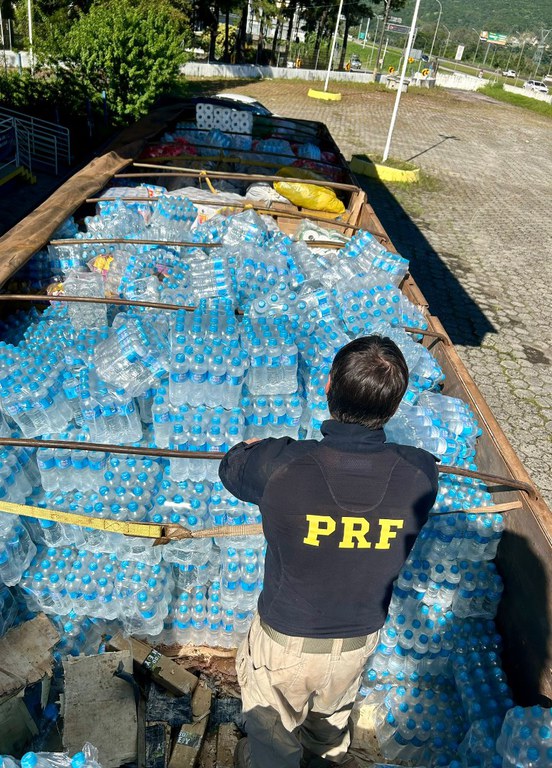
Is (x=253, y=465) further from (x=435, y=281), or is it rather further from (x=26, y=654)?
(x=435, y=281)

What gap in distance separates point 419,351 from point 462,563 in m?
1.86

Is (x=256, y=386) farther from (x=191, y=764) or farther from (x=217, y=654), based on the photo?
(x=191, y=764)

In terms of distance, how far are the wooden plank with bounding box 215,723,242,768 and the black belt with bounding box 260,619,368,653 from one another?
1.41m

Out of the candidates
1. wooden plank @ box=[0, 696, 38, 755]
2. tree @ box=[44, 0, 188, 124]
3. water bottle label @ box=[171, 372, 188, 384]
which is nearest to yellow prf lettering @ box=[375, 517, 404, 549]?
water bottle label @ box=[171, 372, 188, 384]

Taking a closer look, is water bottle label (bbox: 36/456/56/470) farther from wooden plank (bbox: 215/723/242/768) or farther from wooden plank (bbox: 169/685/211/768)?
wooden plank (bbox: 215/723/242/768)

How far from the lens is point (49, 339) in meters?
4.62

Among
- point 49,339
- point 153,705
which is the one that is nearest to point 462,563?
point 153,705

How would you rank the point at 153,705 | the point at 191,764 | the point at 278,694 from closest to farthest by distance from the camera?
the point at 278,694, the point at 191,764, the point at 153,705

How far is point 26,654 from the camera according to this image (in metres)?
3.46

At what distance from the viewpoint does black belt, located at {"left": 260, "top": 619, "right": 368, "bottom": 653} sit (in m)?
2.54

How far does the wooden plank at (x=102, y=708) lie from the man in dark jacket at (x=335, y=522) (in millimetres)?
1060

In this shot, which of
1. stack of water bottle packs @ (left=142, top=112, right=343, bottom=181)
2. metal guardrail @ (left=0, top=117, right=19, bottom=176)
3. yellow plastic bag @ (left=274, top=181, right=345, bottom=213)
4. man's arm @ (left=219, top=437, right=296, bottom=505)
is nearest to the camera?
man's arm @ (left=219, top=437, right=296, bottom=505)

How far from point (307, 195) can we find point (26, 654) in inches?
276

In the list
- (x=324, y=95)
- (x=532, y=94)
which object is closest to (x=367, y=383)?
(x=324, y=95)
